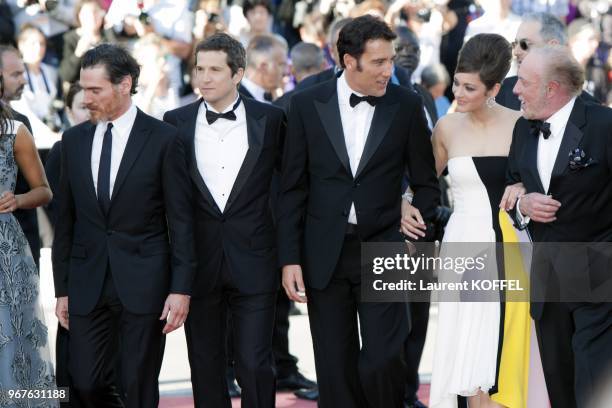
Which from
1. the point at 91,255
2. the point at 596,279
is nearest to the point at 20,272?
the point at 91,255

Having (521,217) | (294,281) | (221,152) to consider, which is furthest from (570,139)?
(221,152)

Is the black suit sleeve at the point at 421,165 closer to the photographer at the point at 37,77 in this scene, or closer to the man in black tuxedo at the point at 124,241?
the man in black tuxedo at the point at 124,241

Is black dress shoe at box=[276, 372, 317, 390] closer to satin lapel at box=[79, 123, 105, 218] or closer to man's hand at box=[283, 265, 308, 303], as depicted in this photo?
man's hand at box=[283, 265, 308, 303]

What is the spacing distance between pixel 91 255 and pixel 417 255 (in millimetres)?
1926

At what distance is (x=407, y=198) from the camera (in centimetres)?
640

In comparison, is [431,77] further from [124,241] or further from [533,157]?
[124,241]

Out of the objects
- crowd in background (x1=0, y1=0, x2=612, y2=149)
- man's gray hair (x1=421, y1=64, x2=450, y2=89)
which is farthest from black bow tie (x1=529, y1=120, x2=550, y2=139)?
man's gray hair (x1=421, y1=64, x2=450, y2=89)

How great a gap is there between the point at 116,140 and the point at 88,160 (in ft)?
0.56

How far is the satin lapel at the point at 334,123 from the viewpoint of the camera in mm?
6184

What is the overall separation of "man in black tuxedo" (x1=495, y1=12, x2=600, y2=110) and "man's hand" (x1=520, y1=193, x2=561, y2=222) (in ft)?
4.27

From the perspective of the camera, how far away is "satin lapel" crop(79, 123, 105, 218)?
6078 millimetres

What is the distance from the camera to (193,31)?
12.9 m

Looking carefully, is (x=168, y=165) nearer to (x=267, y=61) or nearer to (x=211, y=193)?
(x=211, y=193)

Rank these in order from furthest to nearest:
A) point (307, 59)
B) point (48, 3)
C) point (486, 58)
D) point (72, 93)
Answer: point (48, 3), point (307, 59), point (72, 93), point (486, 58)
